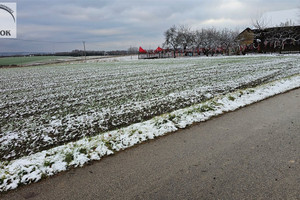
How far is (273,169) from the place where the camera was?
122 inches

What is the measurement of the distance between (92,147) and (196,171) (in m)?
2.14

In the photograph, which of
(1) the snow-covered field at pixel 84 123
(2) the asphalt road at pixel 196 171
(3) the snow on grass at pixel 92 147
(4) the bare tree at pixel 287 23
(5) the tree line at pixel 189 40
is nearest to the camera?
(2) the asphalt road at pixel 196 171

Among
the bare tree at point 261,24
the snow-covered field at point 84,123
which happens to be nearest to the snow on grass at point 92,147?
Result: the snow-covered field at point 84,123

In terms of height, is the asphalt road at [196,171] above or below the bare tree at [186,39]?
below

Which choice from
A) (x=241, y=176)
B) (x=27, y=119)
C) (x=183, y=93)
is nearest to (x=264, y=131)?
(x=241, y=176)

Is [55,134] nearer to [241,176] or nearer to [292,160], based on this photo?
[241,176]

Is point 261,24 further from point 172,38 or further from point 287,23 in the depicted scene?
point 172,38

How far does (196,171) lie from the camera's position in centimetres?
318

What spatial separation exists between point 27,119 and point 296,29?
55.5m

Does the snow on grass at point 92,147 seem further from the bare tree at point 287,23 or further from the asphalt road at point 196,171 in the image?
the bare tree at point 287,23

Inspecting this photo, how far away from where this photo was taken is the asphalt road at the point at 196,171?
274cm

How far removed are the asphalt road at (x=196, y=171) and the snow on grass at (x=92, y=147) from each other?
21 cm

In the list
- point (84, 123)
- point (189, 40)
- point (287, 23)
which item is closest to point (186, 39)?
point (189, 40)

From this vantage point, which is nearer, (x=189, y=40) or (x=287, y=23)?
(x=287, y=23)
